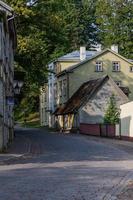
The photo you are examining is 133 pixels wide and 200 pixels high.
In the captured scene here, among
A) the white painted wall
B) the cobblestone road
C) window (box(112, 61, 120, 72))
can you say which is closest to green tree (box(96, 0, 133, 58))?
window (box(112, 61, 120, 72))

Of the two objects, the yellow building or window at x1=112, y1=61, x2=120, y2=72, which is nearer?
the yellow building

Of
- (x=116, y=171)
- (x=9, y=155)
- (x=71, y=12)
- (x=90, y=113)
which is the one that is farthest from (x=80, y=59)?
(x=116, y=171)

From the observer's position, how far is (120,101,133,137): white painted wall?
42531mm

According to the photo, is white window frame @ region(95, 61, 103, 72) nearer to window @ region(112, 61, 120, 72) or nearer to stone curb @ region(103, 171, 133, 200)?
window @ region(112, 61, 120, 72)

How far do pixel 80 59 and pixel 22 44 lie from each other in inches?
1242

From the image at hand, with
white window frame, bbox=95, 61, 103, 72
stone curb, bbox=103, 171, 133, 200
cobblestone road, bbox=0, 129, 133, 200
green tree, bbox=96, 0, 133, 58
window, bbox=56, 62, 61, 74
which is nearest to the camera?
stone curb, bbox=103, 171, 133, 200

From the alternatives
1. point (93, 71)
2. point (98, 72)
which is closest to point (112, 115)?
point (93, 71)

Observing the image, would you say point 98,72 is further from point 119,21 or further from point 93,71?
point 119,21

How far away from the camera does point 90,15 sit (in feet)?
327

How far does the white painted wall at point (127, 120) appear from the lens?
42.5 m

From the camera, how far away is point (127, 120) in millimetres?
43312

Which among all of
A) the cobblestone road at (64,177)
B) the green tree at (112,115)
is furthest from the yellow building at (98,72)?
the cobblestone road at (64,177)

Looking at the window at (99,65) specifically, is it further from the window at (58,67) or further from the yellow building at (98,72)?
the window at (58,67)

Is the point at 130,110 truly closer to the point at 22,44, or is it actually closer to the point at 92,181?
the point at 22,44
